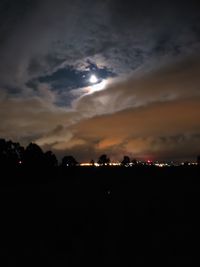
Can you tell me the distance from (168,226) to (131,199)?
14.3 meters

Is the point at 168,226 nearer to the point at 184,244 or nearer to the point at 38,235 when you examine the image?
the point at 184,244

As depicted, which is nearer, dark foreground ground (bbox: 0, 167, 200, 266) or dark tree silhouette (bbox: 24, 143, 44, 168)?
dark foreground ground (bbox: 0, 167, 200, 266)

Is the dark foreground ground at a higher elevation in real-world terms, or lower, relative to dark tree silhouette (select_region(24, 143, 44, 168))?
lower

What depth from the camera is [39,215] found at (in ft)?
99.6

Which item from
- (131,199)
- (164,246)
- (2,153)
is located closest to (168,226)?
(164,246)

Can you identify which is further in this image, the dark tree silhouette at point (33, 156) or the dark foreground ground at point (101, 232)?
the dark tree silhouette at point (33, 156)

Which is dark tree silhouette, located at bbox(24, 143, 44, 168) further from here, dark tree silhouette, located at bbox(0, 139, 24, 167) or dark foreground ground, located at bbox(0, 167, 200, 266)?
dark foreground ground, located at bbox(0, 167, 200, 266)

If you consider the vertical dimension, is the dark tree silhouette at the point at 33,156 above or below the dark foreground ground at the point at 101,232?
above

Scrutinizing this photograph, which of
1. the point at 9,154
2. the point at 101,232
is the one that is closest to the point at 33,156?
the point at 9,154

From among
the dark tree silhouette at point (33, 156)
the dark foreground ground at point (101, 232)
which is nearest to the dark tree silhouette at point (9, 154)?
the dark tree silhouette at point (33, 156)

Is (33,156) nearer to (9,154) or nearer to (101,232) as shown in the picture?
(9,154)

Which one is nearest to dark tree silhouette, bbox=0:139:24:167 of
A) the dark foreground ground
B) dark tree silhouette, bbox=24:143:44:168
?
dark tree silhouette, bbox=24:143:44:168

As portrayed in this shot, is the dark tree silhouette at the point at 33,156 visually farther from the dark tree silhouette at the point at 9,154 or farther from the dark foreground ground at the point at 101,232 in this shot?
the dark foreground ground at the point at 101,232

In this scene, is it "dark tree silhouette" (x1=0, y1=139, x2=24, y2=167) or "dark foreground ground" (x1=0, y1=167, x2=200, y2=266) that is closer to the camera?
"dark foreground ground" (x1=0, y1=167, x2=200, y2=266)
